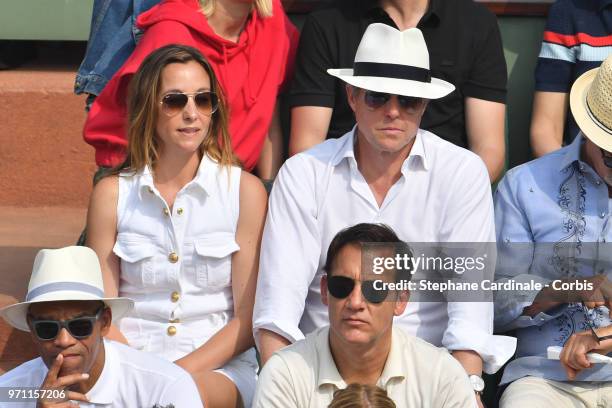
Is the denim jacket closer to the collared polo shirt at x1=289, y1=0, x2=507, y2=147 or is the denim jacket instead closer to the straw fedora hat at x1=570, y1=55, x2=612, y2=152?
the collared polo shirt at x1=289, y1=0, x2=507, y2=147

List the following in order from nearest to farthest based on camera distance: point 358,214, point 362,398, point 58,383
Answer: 1. point 362,398
2. point 58,383
3. point 358,214

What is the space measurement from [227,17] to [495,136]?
103 cm

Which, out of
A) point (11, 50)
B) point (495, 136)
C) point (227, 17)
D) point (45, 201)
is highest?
point (227, 17)

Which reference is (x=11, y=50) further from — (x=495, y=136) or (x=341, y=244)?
(x=341, y=244)

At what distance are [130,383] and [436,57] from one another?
5.70 ft

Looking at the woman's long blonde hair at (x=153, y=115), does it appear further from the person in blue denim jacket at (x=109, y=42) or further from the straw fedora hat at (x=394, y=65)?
the person in blue denim jacket at (x=109, y=42)

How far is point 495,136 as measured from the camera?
431 centimetres

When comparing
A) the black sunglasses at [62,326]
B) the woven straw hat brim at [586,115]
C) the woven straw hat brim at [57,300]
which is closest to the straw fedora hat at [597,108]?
the woven straw hat brim at [586,115]

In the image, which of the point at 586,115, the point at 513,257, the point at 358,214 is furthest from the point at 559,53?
the point at 358,214

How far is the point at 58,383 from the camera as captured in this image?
3096 mm

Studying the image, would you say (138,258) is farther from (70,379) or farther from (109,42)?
(109,42)

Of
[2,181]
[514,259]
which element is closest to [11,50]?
[2,181]

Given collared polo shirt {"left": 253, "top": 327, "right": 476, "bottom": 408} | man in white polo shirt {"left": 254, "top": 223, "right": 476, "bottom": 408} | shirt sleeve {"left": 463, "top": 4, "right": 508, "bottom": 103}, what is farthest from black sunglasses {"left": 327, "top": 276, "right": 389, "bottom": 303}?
shirt sleeve {"left": 463, "top": 4, "right": 508, "bottom": 103}

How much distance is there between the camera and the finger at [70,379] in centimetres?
310
